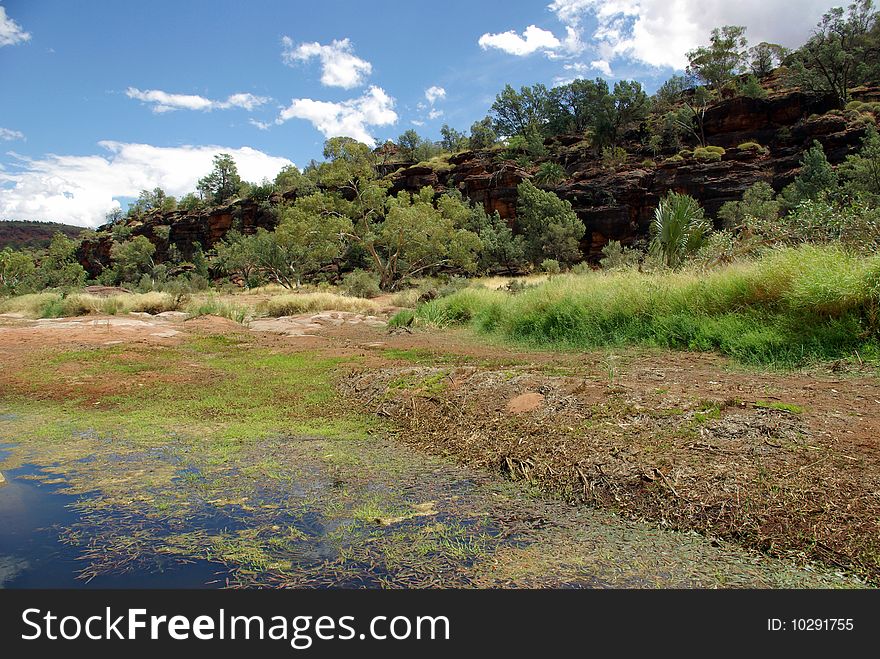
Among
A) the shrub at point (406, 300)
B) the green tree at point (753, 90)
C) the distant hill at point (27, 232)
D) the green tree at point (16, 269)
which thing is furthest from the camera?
the distant hill at point (27, 232)

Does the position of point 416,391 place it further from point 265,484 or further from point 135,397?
point 135,397

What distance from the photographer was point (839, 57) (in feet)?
175

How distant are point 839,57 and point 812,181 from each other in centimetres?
2715

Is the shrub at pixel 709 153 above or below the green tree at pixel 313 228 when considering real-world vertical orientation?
above

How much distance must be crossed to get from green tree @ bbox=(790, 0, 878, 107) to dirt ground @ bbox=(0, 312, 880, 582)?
6254cm

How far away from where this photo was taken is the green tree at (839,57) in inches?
2119

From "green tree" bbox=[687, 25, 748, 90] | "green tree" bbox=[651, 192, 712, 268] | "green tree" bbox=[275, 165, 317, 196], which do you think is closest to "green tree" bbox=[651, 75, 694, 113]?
"green tree" bbox=[687, 25, 748, 90]

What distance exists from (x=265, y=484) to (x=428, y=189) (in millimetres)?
31440

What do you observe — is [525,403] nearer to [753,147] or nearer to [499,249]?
[499,249]

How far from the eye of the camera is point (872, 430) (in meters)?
4.01

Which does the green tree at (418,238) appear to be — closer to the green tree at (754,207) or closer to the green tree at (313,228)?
the green tree at (313,228)

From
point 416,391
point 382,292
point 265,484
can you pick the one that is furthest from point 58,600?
point 382,292

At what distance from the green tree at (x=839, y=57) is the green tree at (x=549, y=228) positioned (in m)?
30.7

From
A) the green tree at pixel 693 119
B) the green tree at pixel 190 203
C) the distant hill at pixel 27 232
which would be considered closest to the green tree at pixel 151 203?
the green tree at pixel 190 203
